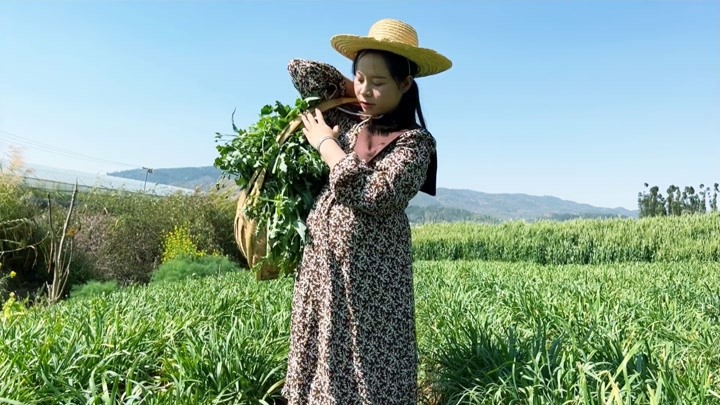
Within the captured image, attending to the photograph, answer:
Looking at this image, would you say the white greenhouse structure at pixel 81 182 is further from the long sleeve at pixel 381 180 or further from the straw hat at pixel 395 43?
the long sleeve at pixel 381 180

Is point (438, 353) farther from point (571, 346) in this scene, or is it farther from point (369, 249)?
point (369, 249)

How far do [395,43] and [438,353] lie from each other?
63.0 inches

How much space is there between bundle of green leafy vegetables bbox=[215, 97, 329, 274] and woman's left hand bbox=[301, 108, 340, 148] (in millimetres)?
97

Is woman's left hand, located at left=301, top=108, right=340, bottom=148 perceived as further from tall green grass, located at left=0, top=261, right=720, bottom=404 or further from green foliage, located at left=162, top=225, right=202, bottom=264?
green foliage, located at left=162, top=225, right=202, bottom=264

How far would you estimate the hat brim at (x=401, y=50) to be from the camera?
224 cm

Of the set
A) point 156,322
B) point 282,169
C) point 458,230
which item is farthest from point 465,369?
point 458,230

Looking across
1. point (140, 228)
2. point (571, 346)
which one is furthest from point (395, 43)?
point (140, 228)

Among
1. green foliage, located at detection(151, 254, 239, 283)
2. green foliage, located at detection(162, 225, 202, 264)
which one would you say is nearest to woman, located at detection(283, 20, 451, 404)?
green foliage, located at detection(151, 254, 239, 283)

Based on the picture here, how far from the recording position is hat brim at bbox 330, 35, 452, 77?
7.34 ft

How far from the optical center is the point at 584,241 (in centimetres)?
1438

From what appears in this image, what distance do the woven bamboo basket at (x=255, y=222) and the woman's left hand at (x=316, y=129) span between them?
0.06 m

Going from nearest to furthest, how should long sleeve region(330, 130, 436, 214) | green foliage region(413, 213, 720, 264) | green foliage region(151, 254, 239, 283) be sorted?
long sleeve region(330, 130, 436, 214) < green foliage region(151, 254, 239, 283) < green foliage region(413, 213, 720, 264)

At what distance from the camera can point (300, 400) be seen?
93.3 inches

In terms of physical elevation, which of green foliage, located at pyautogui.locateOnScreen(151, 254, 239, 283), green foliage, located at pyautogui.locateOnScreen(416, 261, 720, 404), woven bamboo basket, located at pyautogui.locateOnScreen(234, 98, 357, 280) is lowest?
green foliage, located at pyautogui.locateOnScreen(151, 254, 239, 283)
